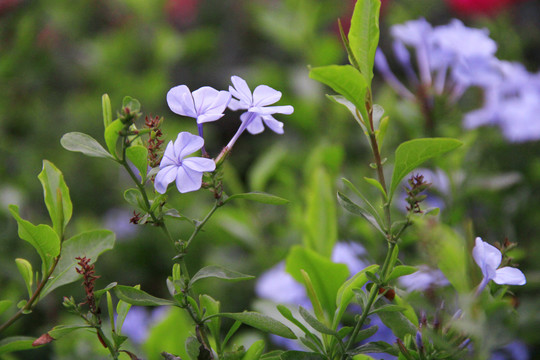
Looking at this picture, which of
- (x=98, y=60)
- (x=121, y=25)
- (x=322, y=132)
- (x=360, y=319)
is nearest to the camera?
(x=360, y=319)

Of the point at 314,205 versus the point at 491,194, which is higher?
the point at 491,194

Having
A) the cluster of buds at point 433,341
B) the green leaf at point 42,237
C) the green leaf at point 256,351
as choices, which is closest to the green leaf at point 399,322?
the cluster of buds at point 433,341

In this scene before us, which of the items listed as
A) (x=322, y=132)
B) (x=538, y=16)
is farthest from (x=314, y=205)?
(x=538, y=16)

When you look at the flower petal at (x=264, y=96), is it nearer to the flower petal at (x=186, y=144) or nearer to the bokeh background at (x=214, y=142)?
the flower petal at (x=186, y=144)

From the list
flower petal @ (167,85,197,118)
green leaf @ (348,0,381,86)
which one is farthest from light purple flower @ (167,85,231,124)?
green leaf @ (348,0,381,86)

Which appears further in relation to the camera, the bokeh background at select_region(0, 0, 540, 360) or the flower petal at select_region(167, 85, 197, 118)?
the bokeh background at select_region(0, 0, 540, 360)

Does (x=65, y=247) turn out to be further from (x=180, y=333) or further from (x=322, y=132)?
(x=322, y=132)

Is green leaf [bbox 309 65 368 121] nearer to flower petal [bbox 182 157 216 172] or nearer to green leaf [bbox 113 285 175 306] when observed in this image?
flower petal [bbox 182 157 216 172]
